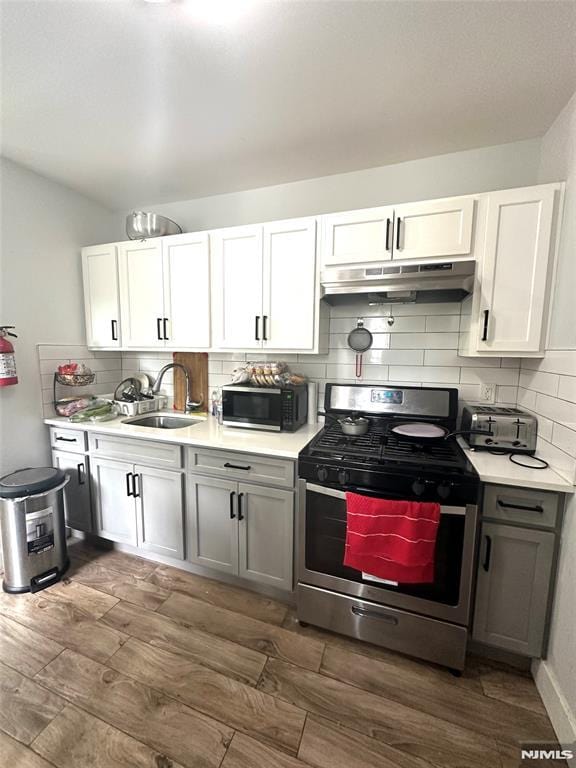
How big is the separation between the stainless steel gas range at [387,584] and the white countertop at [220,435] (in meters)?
0.14

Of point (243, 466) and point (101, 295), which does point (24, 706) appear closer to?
point (243, 466)

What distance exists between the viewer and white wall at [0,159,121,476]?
6.81 ft

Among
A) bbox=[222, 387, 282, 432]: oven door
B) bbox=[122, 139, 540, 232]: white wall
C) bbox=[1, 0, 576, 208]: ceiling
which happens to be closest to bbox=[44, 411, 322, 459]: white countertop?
bbox=[222, 387, 282, 432]: oven door

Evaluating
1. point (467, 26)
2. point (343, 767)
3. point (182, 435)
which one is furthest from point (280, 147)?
point (343, 767)

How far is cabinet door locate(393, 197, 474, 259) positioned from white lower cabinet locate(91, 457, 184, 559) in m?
1.92

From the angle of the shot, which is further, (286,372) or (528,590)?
(286,372)

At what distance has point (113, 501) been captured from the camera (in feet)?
7.11

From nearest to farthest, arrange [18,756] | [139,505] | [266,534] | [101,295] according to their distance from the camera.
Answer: [18,756] → [266,534] → [139,505] → [101,295]

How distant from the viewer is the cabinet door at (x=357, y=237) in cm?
170

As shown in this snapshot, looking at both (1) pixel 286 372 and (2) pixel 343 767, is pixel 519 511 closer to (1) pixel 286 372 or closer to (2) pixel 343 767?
(2) pixel 343 767

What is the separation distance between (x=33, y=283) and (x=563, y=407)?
10.8 feet

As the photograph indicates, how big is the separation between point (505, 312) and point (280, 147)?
1585 mm

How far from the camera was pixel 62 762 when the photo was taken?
110 cm

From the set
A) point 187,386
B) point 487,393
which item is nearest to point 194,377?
point 187,386
